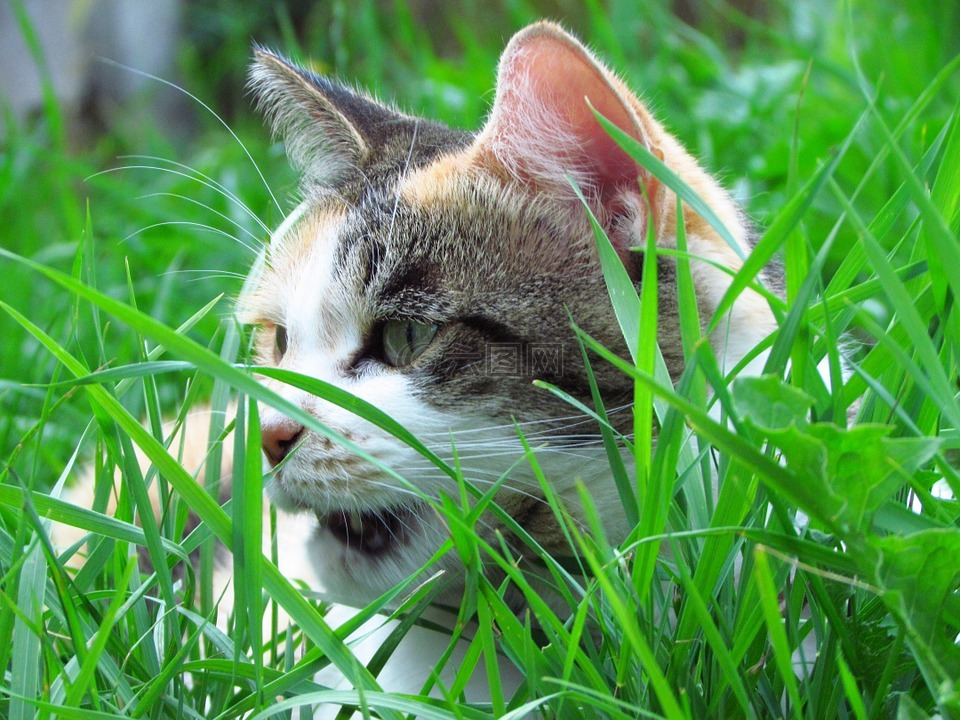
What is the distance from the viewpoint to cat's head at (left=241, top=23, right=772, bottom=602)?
37.0 inches

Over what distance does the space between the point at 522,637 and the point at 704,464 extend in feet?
0.67

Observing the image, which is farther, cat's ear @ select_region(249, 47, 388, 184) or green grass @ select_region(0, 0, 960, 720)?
cat's ear @ select_region(249, 47, 388, 184)

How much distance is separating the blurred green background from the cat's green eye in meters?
0.38

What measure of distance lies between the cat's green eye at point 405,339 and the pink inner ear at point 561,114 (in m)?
0.24

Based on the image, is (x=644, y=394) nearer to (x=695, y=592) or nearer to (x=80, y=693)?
(x=695, y=592)

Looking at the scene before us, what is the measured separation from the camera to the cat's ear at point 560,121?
3.13 feet

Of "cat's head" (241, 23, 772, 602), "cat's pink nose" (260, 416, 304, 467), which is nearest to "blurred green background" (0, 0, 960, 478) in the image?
"cat's head" (241, 23, 772, 602)

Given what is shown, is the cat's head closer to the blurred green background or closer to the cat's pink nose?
the cat's pink nose

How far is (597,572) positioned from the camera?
1.93ft

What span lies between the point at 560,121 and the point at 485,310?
236 mm

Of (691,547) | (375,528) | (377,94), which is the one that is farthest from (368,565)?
(377,94)

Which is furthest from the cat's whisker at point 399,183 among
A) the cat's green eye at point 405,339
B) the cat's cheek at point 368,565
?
the cat's cheek at point 368,565

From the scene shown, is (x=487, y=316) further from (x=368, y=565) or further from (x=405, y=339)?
(x=368, y=565)

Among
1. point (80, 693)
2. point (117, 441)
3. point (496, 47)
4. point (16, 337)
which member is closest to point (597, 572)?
point (80, 693)
